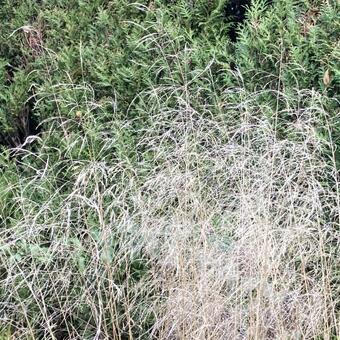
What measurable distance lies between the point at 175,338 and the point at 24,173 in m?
1.73

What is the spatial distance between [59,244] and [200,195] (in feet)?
2.34

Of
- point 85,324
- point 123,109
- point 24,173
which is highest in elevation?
point 123,109

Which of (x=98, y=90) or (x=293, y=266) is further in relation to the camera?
(x=98, y=90)

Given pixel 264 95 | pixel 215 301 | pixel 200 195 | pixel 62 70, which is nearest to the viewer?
pixel 215 301

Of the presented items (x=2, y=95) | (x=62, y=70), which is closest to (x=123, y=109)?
(x=62, y=70)

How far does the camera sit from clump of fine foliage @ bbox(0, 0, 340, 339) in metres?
2.96

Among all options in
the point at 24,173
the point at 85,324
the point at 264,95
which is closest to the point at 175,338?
the point at 85,324

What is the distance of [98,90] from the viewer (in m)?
4.52

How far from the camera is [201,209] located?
312 cm

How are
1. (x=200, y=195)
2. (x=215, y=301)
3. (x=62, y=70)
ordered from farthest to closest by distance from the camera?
(x=62, y=70), (x=200, y=195), (x=215, y=301)

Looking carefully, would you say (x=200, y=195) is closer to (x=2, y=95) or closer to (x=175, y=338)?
(x=175, y=338)

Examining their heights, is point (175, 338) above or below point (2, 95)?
below

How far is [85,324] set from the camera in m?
3.42

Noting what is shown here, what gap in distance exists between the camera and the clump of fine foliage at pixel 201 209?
2963 mm
